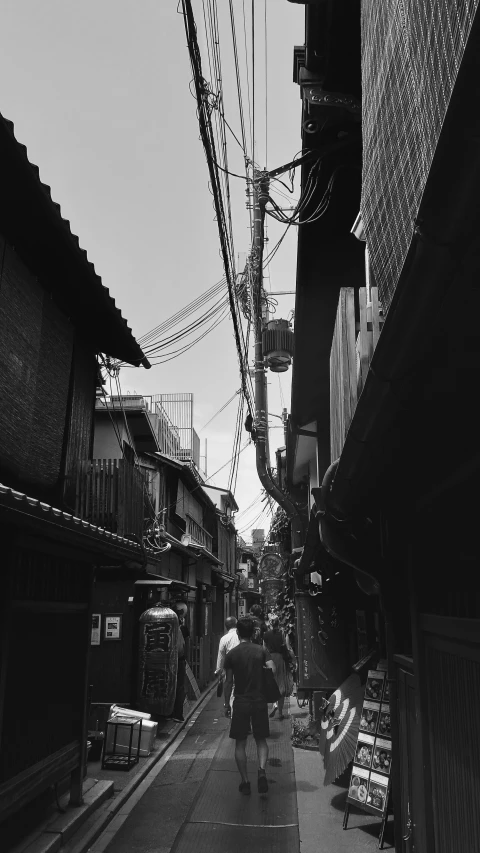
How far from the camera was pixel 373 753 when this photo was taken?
681 centimetres

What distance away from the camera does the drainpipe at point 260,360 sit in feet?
43.1

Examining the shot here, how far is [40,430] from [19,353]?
3.82 feet

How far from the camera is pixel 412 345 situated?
2.41 meters

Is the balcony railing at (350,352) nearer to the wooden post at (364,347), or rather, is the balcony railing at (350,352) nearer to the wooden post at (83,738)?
the wooden post at (364,347)

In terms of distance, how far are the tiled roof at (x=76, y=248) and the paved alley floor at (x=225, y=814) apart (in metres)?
7.15

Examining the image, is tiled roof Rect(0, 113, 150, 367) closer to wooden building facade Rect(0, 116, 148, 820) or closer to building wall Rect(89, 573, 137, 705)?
wooden building facade Rect(0, 116, 148, 820)

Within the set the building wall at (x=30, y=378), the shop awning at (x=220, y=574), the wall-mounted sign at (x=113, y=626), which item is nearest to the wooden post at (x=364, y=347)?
the building wall at (x=30, y=378)

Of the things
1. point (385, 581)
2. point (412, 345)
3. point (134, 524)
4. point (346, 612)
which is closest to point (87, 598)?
Result: point (134, 524)

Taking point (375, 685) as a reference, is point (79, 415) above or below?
above

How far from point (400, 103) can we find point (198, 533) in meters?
27.6

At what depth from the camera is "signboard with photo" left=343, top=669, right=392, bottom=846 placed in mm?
6535

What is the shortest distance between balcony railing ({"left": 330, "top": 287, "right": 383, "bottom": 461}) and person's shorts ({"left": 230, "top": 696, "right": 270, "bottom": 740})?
399 centimetres

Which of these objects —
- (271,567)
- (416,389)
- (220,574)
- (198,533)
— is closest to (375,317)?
(416,389)

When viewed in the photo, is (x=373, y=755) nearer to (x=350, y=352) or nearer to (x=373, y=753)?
(x=373, y=753)
